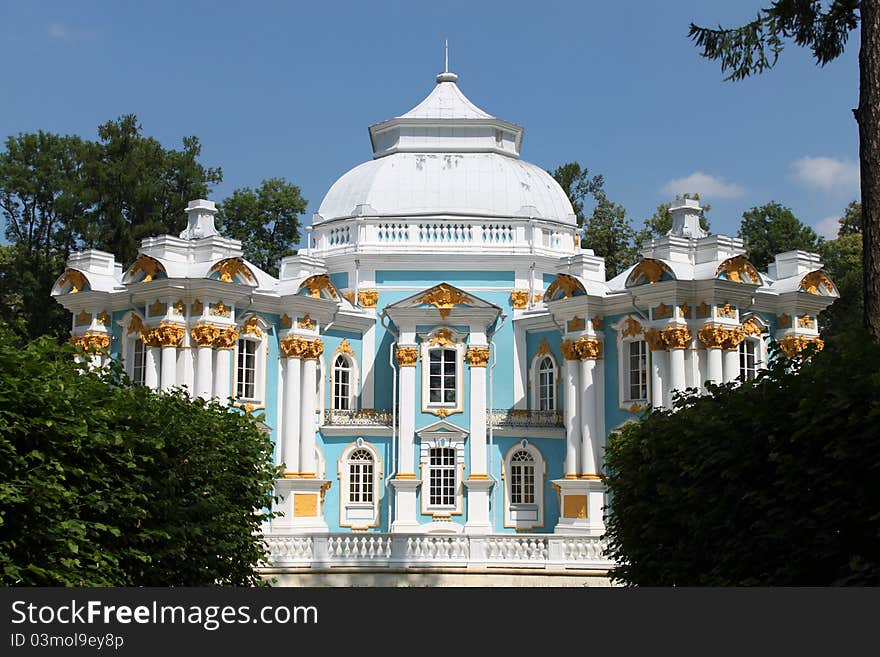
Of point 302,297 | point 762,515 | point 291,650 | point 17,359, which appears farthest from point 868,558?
point 302,297

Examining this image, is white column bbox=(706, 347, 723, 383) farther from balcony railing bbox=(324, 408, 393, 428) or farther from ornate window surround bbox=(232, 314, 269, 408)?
ornate window surround bbox=(232, 314, 269, 408)

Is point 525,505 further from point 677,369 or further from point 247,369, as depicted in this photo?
point 247,369

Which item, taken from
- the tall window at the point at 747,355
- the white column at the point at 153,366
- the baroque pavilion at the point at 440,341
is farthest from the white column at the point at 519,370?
the white column at the point at 153,366

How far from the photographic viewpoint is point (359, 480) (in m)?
33.7

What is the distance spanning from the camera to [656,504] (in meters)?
13.2

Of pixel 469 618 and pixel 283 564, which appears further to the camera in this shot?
pixel 283 564

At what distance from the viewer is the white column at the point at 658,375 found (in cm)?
3020

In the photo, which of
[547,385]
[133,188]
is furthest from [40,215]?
[547,385]

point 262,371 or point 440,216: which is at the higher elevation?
point 440,216

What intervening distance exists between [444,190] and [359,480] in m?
9.43

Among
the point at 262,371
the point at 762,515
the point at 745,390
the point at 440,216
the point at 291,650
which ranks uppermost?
the point at 440,216

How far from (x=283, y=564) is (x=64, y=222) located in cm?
2247

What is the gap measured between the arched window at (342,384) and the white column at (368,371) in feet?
1.41

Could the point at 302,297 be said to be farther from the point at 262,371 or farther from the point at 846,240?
the point at 846,240
